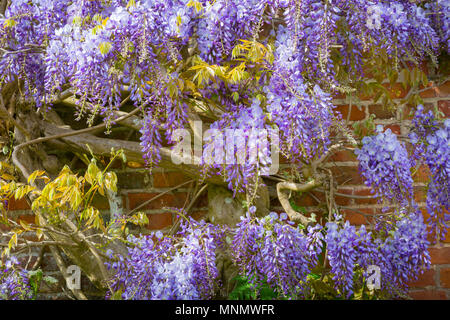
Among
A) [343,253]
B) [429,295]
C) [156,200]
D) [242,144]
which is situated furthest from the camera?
[156,200]

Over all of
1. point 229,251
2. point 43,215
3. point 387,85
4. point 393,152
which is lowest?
point 229,251

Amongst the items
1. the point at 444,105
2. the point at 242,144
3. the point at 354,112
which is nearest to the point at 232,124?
the point at 242,144

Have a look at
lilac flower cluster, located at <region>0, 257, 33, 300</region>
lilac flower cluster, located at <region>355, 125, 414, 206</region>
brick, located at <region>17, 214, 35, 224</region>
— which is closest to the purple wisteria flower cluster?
lilac flower cluster, located at <region>355, 125, 414, 206</region>

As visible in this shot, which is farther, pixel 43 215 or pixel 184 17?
pixel 43 215

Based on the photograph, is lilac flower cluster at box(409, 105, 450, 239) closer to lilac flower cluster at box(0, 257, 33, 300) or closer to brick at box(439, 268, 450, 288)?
brick at box(439, 268, 450, 288)

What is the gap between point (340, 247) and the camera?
1625mm

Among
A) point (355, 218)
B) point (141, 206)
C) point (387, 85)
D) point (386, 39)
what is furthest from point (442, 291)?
point (141, 206)

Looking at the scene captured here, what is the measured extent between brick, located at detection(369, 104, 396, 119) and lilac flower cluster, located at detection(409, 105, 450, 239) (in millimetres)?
308

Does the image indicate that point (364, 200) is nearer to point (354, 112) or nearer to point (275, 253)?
point (354, 112)

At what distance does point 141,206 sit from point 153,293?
19.2 inches

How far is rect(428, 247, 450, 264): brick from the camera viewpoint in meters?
1.95

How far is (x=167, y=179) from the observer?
A: 2.04m

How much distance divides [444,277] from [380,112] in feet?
2.11
